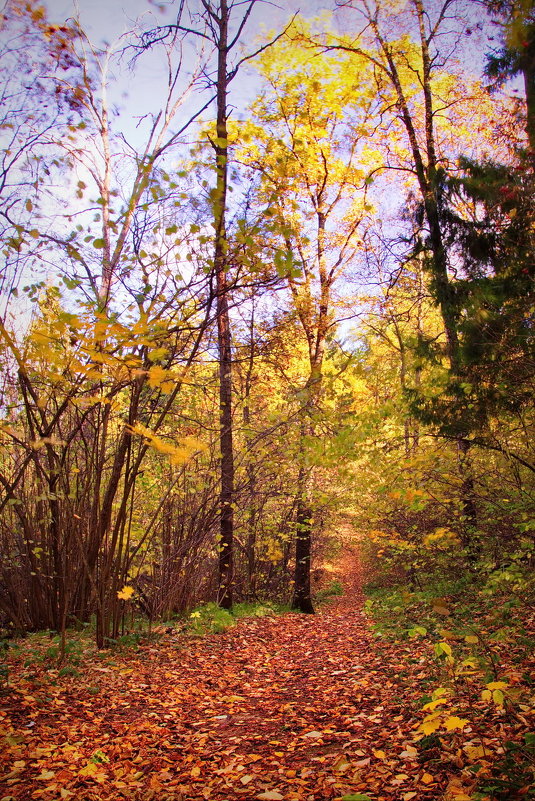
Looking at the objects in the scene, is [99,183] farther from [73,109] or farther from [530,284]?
[530,284]

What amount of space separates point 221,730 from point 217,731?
3 centimetres

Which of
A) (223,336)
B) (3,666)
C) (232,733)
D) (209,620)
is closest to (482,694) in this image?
(232,733)

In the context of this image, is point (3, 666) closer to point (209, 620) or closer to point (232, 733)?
point (232, 733)

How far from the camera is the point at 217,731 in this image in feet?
10.9

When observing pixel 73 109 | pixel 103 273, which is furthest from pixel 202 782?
pixel 73 109

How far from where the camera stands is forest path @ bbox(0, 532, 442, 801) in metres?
2.41

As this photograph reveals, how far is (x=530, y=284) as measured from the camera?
4605 mm

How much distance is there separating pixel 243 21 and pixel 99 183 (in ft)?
8.06

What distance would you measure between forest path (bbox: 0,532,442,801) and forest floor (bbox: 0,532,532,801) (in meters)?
0.01

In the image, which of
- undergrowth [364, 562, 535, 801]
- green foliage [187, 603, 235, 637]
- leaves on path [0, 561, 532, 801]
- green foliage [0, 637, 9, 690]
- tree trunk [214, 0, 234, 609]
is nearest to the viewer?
undergrowth [364, 562, 535, 801]

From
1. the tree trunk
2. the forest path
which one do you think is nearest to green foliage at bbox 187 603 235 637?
the tree trunk

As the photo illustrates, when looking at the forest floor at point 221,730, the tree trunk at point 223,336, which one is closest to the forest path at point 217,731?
the forest floor at point 221,730

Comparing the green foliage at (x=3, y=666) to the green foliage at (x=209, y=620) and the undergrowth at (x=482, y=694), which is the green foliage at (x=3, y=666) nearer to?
the green foliage at (x=209, y=620)

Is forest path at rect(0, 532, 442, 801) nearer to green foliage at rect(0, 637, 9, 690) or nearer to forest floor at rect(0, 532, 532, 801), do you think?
forest floor at rect(0, 532, 532, 801)
